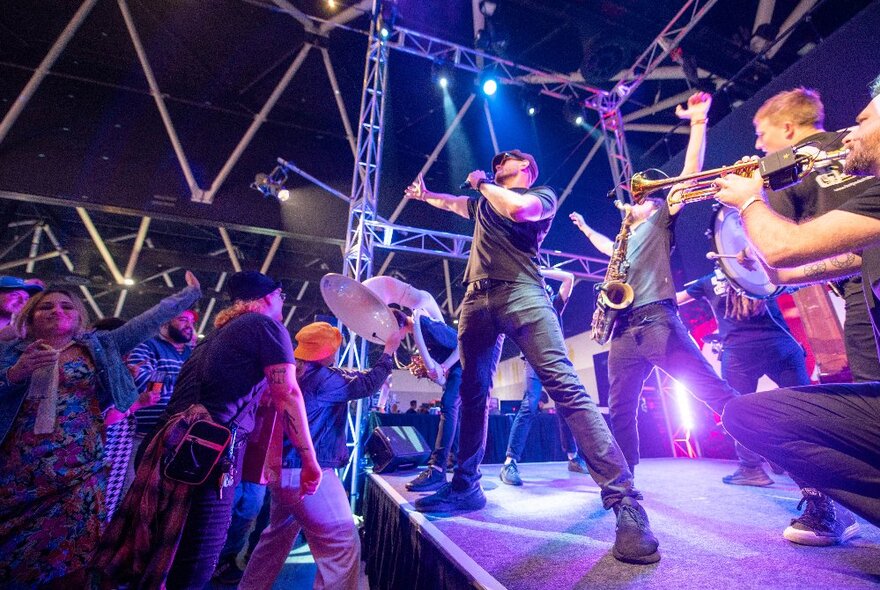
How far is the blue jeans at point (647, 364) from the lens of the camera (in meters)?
2.49

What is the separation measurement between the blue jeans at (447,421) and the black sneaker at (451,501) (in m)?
1.12

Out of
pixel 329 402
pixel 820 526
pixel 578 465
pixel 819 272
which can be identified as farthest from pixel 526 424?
pixel 819 272

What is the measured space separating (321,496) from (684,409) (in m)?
7.14

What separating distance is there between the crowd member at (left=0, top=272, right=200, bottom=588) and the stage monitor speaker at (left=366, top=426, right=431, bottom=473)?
9.49ft

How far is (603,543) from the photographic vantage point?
1742 millimetres

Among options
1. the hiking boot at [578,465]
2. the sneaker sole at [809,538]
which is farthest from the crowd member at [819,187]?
the hiking boot at [578,465]

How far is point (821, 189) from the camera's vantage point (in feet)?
5.99

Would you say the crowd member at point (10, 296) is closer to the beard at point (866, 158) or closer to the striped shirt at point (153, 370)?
the striped shirt at point (153, 370)

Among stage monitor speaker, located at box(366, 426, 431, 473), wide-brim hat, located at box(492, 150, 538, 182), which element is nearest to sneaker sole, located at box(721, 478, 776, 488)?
wide-brim hat, located at box(492, 150, 538, 182)

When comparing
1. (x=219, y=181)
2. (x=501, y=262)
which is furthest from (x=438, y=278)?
(x=501, y=262)

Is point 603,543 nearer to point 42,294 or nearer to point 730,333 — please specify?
point 730,333

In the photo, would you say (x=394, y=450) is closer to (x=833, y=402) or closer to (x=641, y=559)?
(x=641, y=559)

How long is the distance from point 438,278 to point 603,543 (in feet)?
41.6

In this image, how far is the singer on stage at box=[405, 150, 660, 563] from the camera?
1.95 meters
